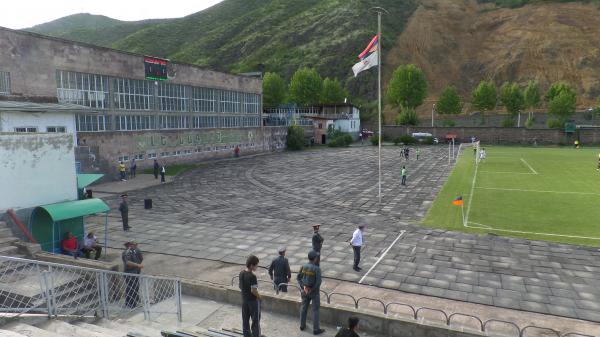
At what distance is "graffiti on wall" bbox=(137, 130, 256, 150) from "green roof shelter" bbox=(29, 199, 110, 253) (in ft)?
93.1

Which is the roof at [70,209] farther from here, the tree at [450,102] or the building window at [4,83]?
the tree at [450,102]

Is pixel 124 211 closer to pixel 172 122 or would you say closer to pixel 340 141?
pixel 172 122

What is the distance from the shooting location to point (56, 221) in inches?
596

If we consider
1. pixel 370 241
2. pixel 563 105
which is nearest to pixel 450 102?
pixel 563 105

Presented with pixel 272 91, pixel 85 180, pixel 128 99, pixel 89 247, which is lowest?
pixel 89 247

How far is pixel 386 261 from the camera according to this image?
52.6ft

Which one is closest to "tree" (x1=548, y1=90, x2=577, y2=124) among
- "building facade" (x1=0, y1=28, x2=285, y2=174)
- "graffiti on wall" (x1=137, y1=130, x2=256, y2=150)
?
"building facade" (x1=0, y1=28, x2=285, y2=174)

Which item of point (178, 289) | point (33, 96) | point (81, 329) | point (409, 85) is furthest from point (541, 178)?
point (409, 85)

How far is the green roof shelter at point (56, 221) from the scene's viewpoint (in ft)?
48.5

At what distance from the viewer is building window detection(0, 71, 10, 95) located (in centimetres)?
2956

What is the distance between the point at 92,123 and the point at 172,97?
1153cm

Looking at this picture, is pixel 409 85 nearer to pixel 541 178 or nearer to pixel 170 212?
pixel 541 178

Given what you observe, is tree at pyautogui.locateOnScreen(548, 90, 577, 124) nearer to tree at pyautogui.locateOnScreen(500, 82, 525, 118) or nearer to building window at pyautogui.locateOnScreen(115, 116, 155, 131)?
tree at pyautogui.locateOnScreen(500, 82, 525, 118)

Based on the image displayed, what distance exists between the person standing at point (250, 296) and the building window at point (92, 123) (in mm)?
32426
